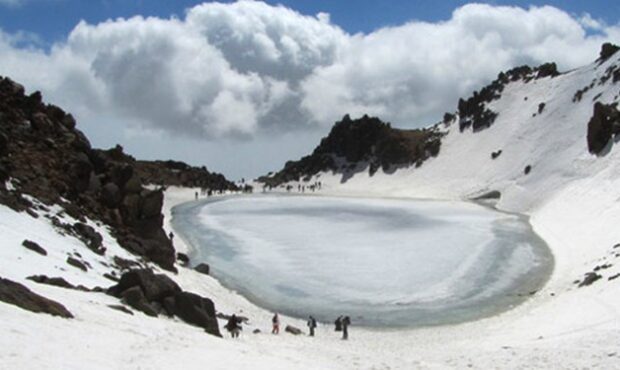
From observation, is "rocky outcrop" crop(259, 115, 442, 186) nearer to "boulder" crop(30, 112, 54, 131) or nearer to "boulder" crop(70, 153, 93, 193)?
"boulder" crop(30, 112, 54, 131)

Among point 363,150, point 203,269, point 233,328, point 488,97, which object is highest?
point 488,97

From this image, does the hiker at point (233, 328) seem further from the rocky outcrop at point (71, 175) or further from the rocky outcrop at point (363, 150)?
the rocky outcrop at point (363, 150)

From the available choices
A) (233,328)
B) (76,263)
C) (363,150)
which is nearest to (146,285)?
(233,328)

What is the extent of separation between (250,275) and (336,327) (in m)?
14.3

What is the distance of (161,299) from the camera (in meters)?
28.1

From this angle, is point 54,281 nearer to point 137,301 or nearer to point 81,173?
point 137,301

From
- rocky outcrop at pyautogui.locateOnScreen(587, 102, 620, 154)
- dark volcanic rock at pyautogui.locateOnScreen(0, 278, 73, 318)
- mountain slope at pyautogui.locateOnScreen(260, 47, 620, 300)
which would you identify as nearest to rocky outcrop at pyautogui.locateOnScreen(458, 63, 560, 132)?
mountain slope at pyautogui.locateOnScreen(260, 47, 620, 300)

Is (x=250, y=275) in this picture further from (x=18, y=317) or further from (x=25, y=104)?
(x=18, y=317)

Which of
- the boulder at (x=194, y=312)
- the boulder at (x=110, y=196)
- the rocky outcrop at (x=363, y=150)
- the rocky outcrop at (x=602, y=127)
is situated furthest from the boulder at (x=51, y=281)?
the rocky outcrop at (x=363, y=150)

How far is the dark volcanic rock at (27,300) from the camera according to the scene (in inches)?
758

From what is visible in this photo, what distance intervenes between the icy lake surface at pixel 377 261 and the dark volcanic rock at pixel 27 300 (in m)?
19.3

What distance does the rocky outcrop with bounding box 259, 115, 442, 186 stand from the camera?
496 ft

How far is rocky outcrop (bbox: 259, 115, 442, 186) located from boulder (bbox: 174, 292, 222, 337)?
120m

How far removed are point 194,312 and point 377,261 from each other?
26572mm
